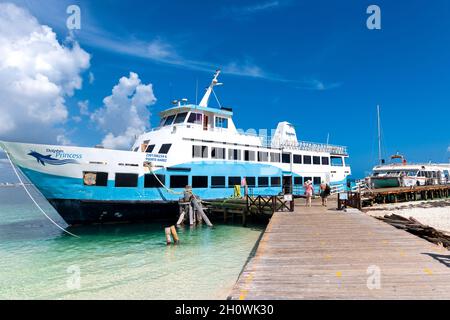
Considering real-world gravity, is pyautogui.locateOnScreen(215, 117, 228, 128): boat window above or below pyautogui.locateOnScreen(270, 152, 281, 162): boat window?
above

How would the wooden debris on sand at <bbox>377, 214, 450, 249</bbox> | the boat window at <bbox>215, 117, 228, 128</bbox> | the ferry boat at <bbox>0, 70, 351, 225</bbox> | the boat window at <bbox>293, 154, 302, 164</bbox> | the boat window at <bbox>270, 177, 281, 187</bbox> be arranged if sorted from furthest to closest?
the boat window at <bbox>293, 154, 302, 164</bbox>
the boat window at <bbox>270, 177, 281, 187</bbox>
the boat window at <bbox>215, 117, 228, 128</bbox>
the ferry boat at <bbox>0, 70, 351, 225</bbox>
the wooden debris on sand at <bbox>377, 214, 450, 249</bbox>

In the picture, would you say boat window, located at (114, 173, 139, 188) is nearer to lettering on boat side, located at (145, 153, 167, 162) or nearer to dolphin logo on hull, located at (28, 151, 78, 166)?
lettering on boat side, located at (145, 153, 167, 162)

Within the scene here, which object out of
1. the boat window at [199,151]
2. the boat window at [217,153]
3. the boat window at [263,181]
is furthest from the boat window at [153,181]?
the boat window at [263,181]

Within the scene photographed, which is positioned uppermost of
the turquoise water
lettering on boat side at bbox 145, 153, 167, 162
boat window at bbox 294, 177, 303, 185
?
lettering on boat side at bbox 145, 153, 167, 162

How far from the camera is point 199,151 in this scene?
70.2 feet

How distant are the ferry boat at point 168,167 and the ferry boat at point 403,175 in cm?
1450

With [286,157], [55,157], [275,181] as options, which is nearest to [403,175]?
[286,157]

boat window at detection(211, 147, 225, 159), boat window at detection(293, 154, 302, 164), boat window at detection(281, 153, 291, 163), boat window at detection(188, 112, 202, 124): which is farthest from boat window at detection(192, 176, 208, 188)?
boat window at detection(293, 154, 302, 164)

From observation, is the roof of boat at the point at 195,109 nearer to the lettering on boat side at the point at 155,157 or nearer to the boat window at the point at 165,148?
the boat window at the point at 165,148

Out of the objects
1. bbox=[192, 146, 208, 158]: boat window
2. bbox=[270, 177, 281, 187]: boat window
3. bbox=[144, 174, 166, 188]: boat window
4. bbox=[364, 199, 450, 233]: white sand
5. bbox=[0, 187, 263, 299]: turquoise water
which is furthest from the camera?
bbox=[270, 177, 281, 187]: boat window

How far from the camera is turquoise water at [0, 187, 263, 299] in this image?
351 inches

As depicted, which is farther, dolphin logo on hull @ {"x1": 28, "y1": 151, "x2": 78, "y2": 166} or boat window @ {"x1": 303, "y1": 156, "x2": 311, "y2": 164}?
boat window @ {"x1": 303, "y1": 156, "x2": 311, "y2": 164}

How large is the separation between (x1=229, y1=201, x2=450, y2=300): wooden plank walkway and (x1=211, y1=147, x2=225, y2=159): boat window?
11613 mm

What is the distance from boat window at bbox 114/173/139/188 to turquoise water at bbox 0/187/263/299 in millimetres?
2650
